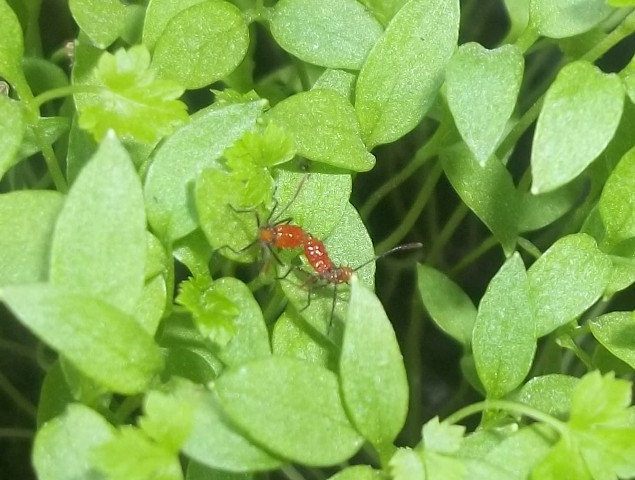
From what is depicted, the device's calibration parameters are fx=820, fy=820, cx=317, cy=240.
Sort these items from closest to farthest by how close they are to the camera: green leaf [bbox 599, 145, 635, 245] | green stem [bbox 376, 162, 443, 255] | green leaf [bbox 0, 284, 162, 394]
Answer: green leaf [bbox 0, 284, 162, 394], green leaf [bbox 599, 145, 635, 245], green stem [bbox 376, 162, 443, 255]

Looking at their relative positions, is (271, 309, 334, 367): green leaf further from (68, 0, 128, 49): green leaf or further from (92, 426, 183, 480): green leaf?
(68, 0, 128, 49): green leaf

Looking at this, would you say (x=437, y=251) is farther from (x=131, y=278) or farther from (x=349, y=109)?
(x=131, y=278)

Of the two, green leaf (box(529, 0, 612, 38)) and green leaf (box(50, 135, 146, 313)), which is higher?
green leaf (box(529, 0, 612, 38))

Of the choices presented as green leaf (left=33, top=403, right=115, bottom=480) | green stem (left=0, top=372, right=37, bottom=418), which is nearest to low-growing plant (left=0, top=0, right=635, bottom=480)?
green leaf (left=33, top=403, right=115, bottom=480)

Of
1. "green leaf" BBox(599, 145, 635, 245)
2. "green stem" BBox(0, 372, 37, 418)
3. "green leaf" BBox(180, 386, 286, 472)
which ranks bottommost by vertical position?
"green stem" BBox(0, 372, 37, 418)

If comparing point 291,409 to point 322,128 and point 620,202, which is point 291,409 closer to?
point 322,128

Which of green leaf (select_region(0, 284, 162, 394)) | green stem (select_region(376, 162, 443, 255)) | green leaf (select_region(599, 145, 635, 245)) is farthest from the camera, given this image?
green stem (select_region(376, 162, 443, 255))

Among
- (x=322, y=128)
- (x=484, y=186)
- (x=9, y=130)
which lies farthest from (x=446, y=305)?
(x=9, y=130)
